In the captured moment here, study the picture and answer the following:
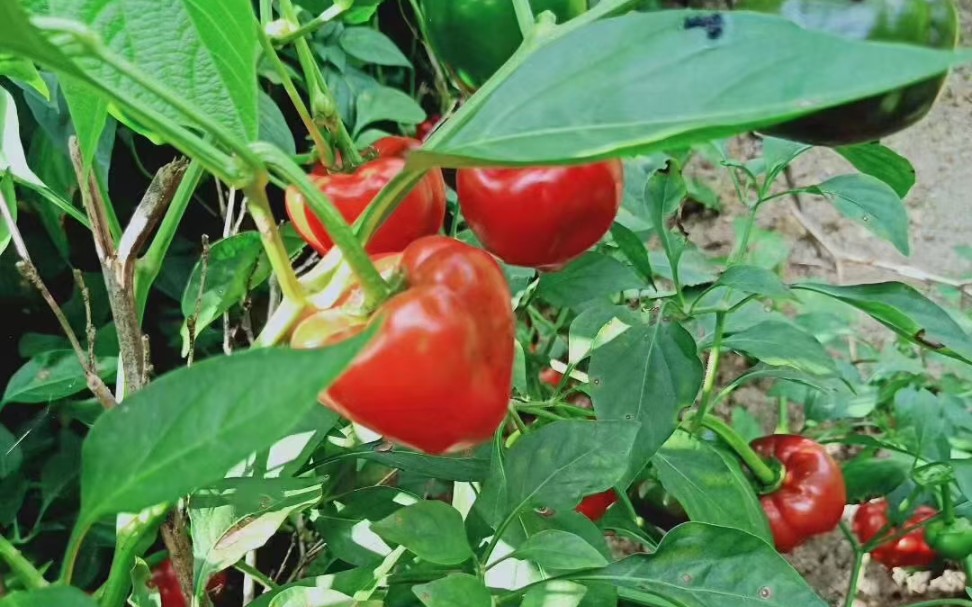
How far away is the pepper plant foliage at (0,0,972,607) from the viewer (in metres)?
0.23

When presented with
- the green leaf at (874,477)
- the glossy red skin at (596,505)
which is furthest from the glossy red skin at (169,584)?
the green leaf at (874,477)

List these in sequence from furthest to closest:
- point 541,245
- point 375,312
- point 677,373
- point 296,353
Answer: point 677,373 → point 541,245 → point 375,312 → point 296,353

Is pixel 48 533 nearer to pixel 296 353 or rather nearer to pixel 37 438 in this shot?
pixel 37 438

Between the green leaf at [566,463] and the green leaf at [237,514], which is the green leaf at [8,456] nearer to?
the green leaf at [237,514]

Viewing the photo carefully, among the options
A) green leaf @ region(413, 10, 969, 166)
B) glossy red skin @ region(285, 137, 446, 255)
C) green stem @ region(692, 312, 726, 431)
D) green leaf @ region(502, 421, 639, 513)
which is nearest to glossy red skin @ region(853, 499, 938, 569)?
green stem @ region(692, 312, 726, 431)

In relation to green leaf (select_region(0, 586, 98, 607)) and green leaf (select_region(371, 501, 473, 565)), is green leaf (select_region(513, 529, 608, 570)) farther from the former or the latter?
green leaf (select_region(0, 586, 98, 607))

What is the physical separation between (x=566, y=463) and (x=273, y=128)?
30 centimetres

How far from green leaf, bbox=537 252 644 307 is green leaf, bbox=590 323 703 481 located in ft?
0.25

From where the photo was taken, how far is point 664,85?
0.23 metres

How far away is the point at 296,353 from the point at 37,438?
0.66m

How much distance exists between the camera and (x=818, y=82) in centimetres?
21

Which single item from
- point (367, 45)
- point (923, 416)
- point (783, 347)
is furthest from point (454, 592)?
point (367, 45)

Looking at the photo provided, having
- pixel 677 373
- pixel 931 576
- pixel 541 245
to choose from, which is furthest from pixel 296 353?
pixel 931 576

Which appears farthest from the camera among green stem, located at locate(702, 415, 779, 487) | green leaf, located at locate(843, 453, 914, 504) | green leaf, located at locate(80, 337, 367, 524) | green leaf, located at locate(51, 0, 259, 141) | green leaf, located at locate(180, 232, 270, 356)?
green leaf, located at locate(843, 453, 914, 504)
